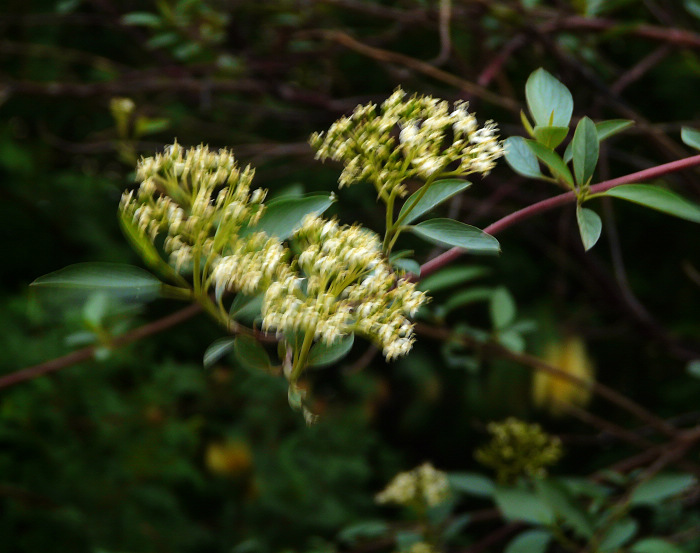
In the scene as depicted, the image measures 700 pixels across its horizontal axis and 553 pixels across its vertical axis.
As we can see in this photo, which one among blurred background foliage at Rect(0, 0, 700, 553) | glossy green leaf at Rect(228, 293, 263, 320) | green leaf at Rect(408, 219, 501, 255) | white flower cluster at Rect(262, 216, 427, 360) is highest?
green leaf at Rect(408, 219, 501, 255)

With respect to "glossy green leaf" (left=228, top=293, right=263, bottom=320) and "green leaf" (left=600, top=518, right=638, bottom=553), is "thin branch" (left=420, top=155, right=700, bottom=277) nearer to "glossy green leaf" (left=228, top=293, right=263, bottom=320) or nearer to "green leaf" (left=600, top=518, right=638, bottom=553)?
"glossy green leaf" (left=228, top=293, right=263, bottom=320)

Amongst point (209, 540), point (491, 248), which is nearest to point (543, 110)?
point (491, 248)

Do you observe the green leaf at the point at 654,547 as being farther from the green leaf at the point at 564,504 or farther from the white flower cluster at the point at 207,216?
the white flower cluster at the point at 207,216

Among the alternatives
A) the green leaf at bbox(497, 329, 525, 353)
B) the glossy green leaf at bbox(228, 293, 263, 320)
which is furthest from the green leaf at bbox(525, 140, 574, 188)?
the green leaf at bbox(497, 329, 525, 353)

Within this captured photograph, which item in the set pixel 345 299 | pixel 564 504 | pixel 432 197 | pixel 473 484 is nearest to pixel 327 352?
pixel 345 299

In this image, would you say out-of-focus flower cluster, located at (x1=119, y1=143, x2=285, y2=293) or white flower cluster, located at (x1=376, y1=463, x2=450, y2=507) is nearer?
out-of-focus flower cluster, located at (x1=119, y1=143, x2=285, y2=293)

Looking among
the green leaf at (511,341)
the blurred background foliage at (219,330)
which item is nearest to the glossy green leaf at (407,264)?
the green leaf at (511,341)
